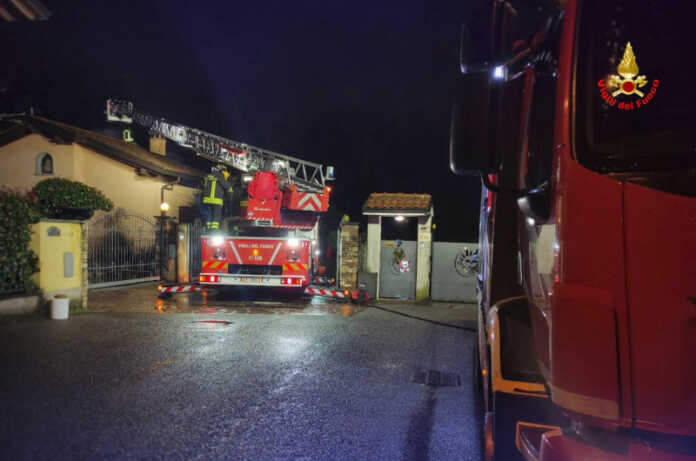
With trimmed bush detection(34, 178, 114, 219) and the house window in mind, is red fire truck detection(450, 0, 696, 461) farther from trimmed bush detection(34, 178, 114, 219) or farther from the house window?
the house window

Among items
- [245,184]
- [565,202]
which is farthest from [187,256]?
[565,202]

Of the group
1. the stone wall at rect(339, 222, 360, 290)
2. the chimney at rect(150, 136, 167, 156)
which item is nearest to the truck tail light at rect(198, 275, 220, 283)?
the stone wall at rect(339, 222, 360, 290)

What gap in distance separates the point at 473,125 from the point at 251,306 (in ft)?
28.7

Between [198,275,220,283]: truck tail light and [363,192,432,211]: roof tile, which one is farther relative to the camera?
[363,192,432,211]: roof tile

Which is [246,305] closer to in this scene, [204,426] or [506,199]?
[204,426]

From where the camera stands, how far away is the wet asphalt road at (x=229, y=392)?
3.54m

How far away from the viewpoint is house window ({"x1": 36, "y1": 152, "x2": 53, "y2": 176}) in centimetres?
1802

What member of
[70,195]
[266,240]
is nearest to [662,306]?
[266,240]

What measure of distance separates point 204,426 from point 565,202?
11.2 feet

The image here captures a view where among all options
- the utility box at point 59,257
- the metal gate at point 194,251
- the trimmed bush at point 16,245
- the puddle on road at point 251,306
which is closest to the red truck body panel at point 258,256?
the puddle on road at point 251,306

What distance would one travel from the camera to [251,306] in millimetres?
10094

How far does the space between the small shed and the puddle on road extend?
1.54 m

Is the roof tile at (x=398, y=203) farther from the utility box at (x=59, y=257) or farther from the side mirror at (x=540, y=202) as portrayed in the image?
the side mirror at (x=540, y=202)

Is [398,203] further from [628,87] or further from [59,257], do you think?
[628,87]
